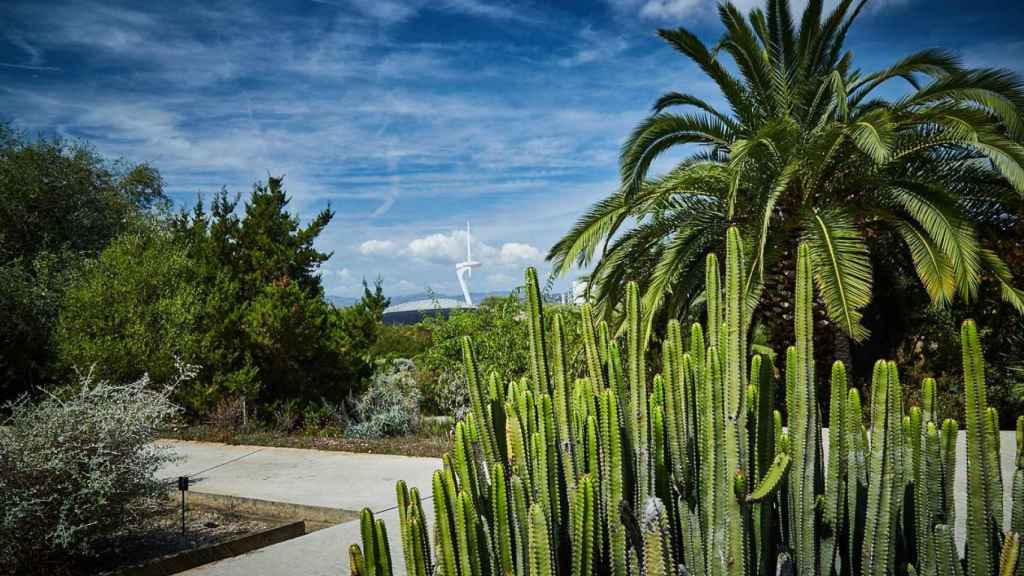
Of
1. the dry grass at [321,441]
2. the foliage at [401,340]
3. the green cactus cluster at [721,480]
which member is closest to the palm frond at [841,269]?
the dry grass at [321,441]

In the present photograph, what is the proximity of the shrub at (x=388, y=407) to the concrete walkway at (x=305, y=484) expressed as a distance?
5.00 feet

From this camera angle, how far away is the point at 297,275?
11.2m

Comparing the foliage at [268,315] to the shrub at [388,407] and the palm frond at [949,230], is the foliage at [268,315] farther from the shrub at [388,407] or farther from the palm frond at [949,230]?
the palm frond at [949,230]

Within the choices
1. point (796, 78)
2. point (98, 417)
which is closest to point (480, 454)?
point (98, 417)

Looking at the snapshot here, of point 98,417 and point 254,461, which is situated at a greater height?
point 98,417

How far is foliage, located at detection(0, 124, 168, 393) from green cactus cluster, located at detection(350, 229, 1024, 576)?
10491mm

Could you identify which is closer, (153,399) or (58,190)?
(153,399)

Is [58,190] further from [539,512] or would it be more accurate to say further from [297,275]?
[539,512]

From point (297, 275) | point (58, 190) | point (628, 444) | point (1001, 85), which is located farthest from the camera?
point (58, 190)

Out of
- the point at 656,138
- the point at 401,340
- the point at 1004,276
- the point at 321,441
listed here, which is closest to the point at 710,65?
the point at 656,138

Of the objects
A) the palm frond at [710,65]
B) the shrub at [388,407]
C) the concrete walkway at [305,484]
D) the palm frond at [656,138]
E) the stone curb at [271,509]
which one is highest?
the palm frond at [710,65]

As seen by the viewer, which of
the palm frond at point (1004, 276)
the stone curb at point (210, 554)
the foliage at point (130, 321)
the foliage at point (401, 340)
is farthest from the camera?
the foliage at point (401, 340)

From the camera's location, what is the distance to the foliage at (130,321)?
9094 mm

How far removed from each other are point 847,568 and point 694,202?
7955mm
